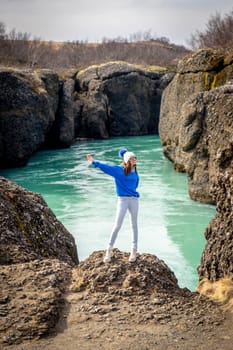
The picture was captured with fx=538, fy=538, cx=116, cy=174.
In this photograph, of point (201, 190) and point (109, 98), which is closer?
point (201, 190)

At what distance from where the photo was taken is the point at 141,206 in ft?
56.3

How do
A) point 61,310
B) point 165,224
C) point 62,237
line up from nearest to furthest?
point 61,310
point 62,237
point 165,224

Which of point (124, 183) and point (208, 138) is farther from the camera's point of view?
point (208, 138)

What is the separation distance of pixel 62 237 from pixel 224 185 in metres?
3.02

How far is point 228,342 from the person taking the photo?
16.7 ft

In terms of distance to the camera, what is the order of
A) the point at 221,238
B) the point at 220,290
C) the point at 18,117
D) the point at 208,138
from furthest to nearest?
the point at 18,117, the point at 208,138, the point at 221,238, the point at 220,290

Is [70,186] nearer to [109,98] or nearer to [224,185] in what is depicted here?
[224,185]

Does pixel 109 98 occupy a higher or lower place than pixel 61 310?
higher

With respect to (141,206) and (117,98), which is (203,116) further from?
(117,98)

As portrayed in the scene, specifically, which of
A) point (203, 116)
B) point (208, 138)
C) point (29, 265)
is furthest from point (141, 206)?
point (29, 265)

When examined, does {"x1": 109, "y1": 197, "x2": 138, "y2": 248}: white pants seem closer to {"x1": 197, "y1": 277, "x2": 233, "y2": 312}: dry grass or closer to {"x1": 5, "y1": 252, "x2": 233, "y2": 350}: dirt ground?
{"x1": 5, "y1": 252, "x2": 233, "y2": 350}: dirt ground

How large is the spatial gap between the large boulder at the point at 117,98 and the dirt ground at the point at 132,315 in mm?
33030

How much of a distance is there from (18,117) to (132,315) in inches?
817

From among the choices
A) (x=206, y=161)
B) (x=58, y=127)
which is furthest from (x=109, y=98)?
(x=206, y=161)
